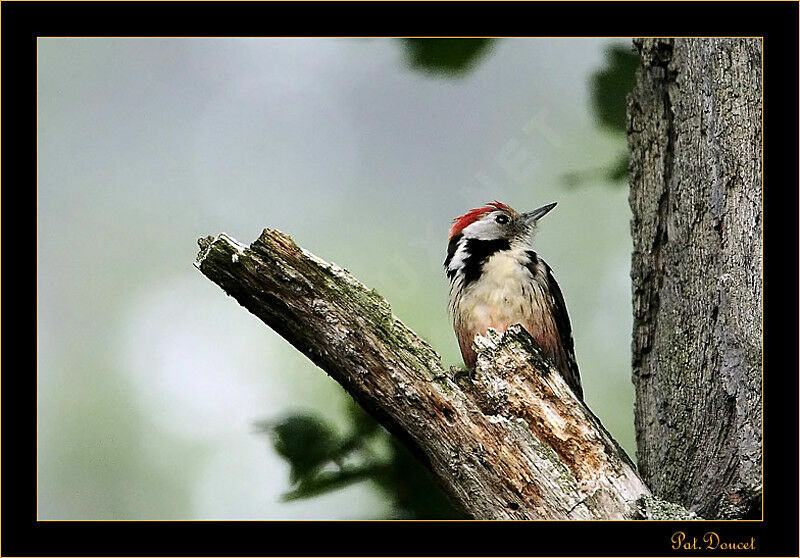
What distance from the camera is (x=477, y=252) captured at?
429 centimetres

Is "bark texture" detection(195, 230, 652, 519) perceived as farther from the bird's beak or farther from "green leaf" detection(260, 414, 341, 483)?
the bird's beak

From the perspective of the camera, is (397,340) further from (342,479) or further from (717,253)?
(717,253)

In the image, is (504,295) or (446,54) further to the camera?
(504,295)

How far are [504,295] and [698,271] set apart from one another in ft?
3.08

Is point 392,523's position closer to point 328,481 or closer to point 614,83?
point 328,481

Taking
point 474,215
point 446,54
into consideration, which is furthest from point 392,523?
point 474,215

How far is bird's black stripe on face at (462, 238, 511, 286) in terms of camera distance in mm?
4156

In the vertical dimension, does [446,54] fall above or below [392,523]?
above

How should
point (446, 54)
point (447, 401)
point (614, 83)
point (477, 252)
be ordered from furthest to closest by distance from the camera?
point (477, 252) → point (614, 83) → point (446, 54) → point (447, 401)

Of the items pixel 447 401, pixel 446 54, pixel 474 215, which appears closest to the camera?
pixel 447 401

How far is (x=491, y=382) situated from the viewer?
2.75 m

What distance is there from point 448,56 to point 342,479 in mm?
1590

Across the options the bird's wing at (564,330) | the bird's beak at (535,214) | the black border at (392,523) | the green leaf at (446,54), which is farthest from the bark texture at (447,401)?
the bird's beak at (535,214)
